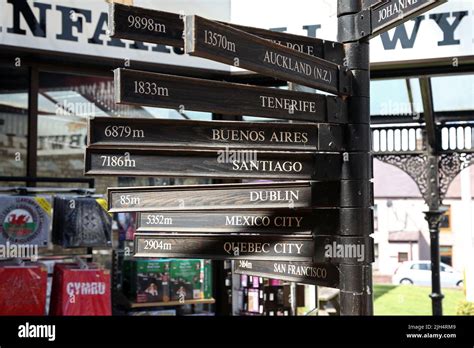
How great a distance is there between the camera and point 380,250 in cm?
1162

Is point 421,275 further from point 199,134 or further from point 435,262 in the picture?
point 199,134

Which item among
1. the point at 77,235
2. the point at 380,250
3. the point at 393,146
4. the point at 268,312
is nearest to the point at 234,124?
the point at 77,235

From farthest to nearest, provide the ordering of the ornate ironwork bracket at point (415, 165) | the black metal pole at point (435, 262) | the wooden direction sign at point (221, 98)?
the ornate ironwork bracket at point (415, 165) → the black metal pole at point (435, 262) → the wooden direction sign at point (221, 98)

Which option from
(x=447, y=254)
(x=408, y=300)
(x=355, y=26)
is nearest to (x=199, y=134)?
(x=355, y=26)

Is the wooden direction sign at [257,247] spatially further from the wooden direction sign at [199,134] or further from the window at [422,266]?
the window at [422,266]

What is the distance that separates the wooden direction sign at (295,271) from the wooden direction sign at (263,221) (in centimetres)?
14

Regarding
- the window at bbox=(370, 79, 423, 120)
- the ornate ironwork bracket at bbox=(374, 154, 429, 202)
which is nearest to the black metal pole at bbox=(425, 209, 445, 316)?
the ornate ironwork bracket at bbox=(374, 154, 429, 202)

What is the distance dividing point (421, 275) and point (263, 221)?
778cm

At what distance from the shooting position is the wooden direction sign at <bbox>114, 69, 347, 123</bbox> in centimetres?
209

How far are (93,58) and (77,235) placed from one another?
53.7 inches

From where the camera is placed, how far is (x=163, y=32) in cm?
222

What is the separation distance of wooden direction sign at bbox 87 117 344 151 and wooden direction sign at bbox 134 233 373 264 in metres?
0.33

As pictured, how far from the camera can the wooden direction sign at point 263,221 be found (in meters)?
2.29

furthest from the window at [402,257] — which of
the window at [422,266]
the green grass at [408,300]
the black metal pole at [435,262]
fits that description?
the black metal pole at [435,262]
